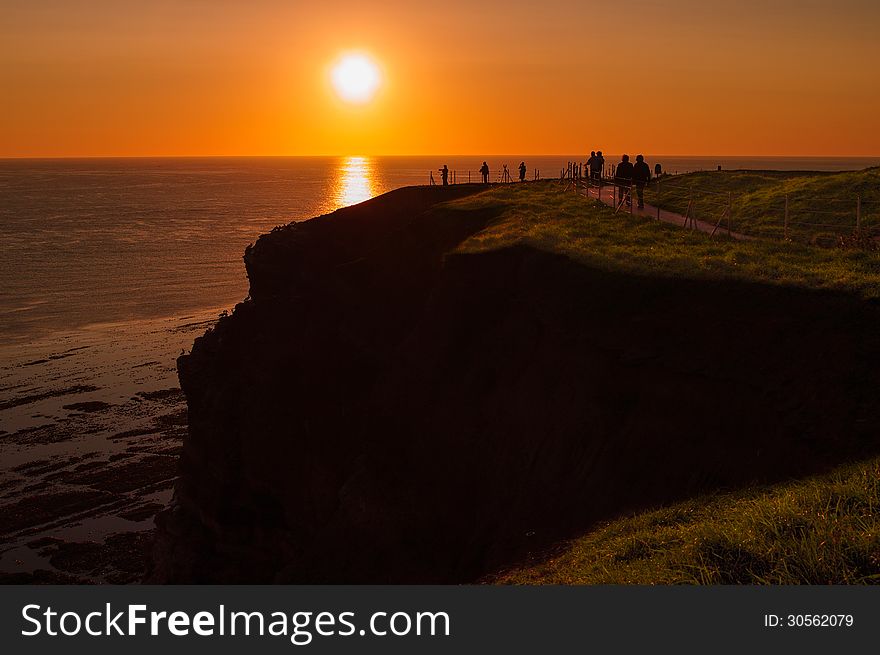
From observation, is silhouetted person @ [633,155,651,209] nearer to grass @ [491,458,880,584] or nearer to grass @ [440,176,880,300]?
grass @ [440,176,880,300]

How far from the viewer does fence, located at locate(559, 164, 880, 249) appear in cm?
3102

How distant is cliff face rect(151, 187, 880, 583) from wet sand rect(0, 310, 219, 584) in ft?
19.6

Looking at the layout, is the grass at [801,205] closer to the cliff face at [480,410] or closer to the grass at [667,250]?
the grass at [667,250]

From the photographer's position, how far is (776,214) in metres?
38.0

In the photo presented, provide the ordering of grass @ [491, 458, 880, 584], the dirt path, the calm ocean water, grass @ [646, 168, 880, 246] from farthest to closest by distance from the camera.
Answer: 1. the calm ocean water
2. grass @ [646, 168, 880, 246]
3. the dirt path
4. grass @ [491, 458, 880, 584]

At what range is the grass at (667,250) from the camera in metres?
20.7

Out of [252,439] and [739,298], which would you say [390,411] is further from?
[739,298]

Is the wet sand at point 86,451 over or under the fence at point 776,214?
under

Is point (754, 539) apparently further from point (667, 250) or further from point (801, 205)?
point (801, 205)

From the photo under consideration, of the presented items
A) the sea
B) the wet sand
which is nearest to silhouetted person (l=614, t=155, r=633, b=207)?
the sea

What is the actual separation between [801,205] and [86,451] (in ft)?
124

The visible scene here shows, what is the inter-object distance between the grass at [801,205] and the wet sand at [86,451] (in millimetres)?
28267

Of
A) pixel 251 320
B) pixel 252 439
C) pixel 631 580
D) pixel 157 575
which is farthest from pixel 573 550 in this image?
pixel 251 320

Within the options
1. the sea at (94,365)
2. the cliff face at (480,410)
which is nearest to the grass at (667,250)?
the cliff face at (480,410)
